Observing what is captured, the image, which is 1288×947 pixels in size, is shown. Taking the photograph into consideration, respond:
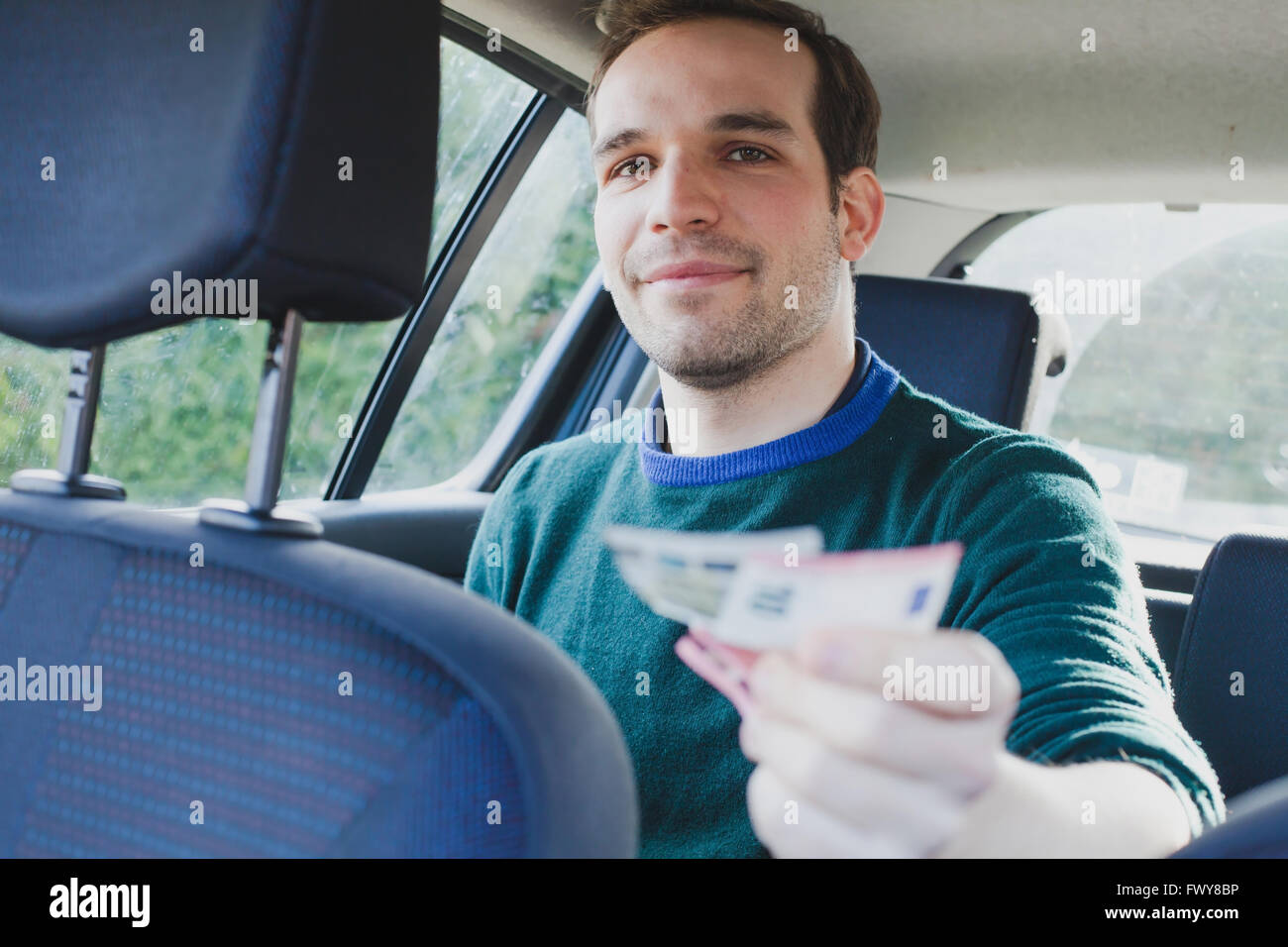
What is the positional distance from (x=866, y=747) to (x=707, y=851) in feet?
2.37

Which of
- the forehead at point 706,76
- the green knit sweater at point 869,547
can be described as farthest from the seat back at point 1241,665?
the forehead at point 706,76

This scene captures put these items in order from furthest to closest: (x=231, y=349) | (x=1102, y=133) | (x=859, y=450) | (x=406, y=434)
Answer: (x=406, y=434) → (x=1102, y=133) → (x=231, y=349) → (x=859, y=450)

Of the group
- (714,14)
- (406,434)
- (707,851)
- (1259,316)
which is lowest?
(707,851)

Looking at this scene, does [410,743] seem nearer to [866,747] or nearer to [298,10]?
[866,747]

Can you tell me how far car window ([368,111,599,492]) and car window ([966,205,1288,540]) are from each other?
3.34 ft

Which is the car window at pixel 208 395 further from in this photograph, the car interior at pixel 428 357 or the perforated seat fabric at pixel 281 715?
the perforated seat fabric at pixel 281 715

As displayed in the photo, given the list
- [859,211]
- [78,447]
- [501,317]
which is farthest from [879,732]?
[501,317]

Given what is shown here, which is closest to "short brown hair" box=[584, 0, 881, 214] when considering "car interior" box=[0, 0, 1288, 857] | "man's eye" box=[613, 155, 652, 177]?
"man's eye" box=[613, 155, 652, 177]

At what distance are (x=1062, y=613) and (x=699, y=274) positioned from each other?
0.66 meters

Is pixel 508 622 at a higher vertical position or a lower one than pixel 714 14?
lower

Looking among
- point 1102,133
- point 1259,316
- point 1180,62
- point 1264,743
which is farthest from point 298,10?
point 1259,316

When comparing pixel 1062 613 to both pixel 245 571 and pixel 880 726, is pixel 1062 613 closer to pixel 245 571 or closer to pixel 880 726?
pixel 880 726

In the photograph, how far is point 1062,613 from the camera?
1018mm

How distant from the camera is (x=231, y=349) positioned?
210cm
